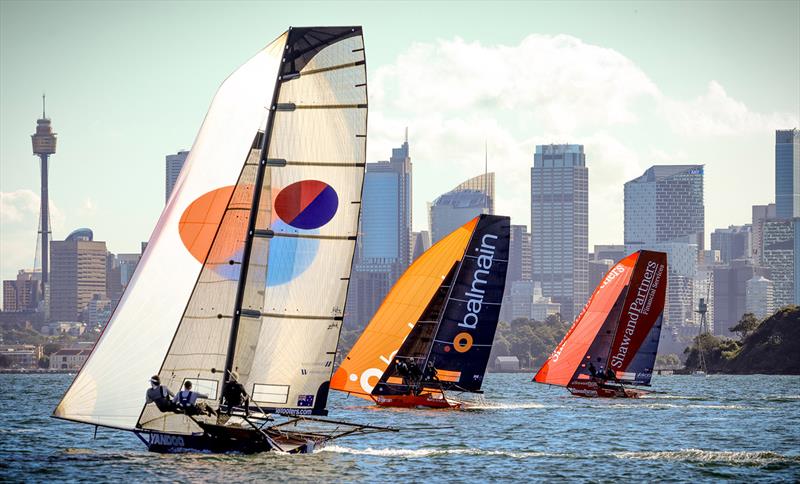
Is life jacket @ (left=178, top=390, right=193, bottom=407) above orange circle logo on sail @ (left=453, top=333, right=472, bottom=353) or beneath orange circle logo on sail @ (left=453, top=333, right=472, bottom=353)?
beneath

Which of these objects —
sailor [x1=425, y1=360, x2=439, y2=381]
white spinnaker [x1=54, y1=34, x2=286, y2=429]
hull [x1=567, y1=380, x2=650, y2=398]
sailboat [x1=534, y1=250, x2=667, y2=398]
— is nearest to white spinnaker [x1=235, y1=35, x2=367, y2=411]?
white spinnaker [x1=54, y1=34, x2=286, y2=429]

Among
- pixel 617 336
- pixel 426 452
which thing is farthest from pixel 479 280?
pixel 426 452

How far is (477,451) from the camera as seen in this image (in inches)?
1451

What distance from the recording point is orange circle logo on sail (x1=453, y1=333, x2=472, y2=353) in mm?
51906

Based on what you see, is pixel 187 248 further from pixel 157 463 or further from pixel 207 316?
pixel 157 463

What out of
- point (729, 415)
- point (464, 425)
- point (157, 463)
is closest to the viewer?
point (157, 463)

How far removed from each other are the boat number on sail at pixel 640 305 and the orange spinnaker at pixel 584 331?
29.4 inches

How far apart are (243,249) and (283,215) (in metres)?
1.12

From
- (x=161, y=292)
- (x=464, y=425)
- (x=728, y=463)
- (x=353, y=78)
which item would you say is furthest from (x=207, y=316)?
(x=464, y=425)

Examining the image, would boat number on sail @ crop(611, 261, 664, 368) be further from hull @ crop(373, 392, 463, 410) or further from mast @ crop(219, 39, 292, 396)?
mast @ crop(219, 39, 292, 396)

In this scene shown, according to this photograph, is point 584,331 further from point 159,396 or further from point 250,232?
point 159,396

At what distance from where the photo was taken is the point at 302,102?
101 feet

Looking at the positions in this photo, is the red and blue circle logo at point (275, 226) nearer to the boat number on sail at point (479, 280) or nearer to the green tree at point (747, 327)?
the boat number on sail at point (479, 280)

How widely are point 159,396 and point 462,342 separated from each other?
2402cm
